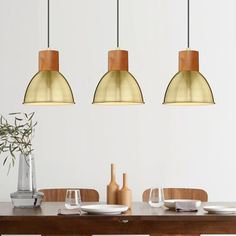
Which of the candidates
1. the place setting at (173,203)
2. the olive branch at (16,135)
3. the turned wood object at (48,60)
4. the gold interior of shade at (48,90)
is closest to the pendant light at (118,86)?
the gold interior of shade at (48,90)

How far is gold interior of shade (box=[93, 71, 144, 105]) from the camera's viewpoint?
3721 millimetres

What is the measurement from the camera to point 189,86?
371cm

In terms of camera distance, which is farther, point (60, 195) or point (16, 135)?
point (60, 195)

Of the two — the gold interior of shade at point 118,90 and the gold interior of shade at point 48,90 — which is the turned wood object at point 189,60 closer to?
the gold interior of shade at point 118,90

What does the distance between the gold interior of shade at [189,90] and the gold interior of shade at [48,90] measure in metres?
0.62

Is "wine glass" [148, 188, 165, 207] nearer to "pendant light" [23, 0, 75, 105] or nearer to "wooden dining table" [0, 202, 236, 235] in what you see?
"wooden dining table" [0, 202, 236, 235]

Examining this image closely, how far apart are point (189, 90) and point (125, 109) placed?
1445 mm

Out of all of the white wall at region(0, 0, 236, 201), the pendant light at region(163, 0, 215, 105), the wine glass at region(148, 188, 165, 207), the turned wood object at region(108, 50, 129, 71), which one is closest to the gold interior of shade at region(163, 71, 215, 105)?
the pendant light at region(163, 0, 215, 105)

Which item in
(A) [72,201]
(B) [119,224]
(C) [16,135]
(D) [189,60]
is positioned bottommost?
(B) [119,224]

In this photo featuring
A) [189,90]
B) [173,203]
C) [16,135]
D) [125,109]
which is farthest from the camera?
[125,109]

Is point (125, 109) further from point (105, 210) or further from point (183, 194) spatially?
point (105, 210)

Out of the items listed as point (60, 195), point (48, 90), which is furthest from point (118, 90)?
point (60, 195)

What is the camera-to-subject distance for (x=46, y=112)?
510 centimetres

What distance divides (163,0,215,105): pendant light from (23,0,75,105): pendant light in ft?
2.06
